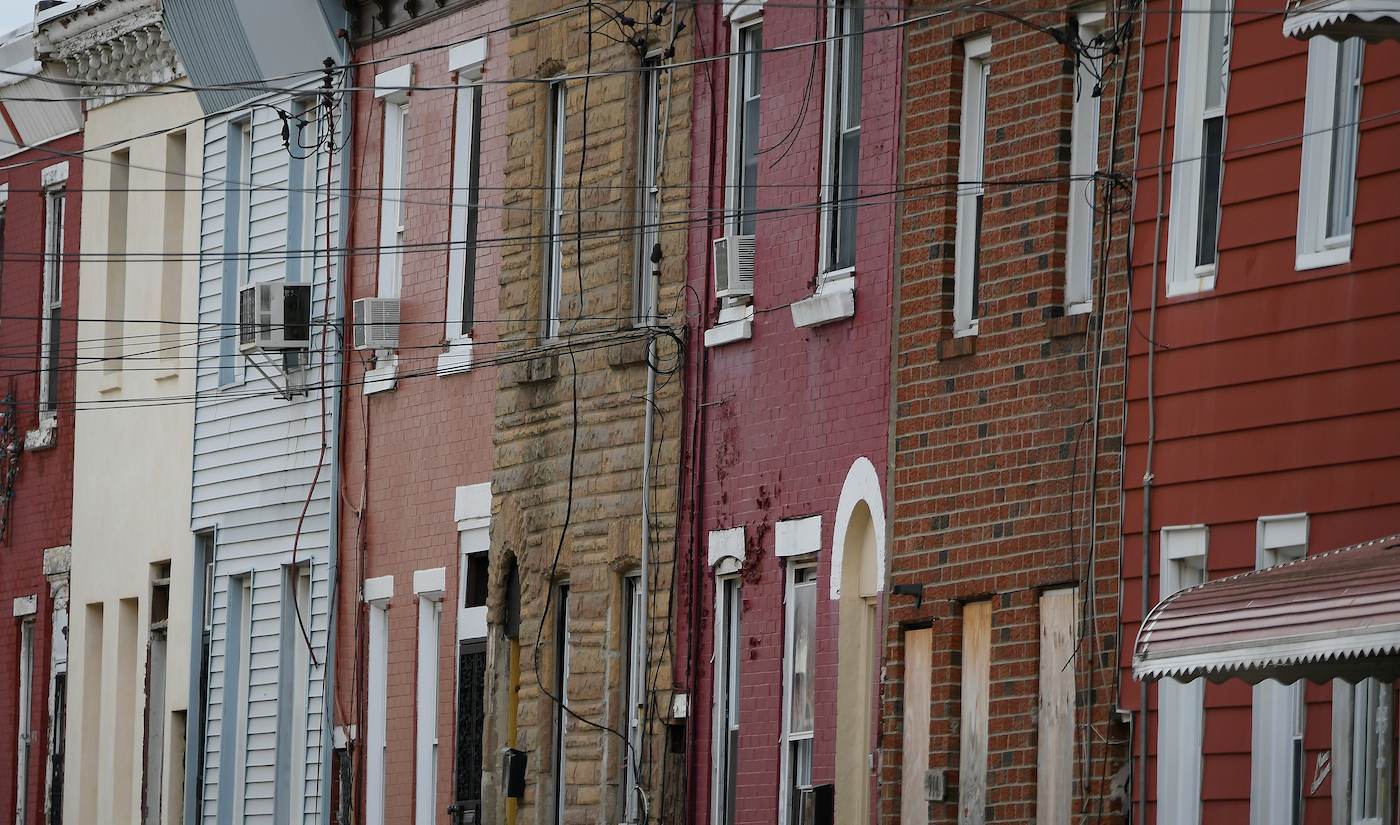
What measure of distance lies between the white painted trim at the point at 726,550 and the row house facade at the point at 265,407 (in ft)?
21.7

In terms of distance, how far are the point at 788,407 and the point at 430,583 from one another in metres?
5.94

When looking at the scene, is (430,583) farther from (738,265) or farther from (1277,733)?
(1277,733)

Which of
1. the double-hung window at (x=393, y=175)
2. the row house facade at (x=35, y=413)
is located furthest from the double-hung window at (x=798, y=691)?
the row house facade at (x=35, y=413)

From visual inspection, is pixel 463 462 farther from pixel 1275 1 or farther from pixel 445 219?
pixel 1275 1

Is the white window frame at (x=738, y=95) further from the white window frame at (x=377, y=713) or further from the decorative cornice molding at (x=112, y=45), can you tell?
the decorative cornice molding at (x=112, y=45)

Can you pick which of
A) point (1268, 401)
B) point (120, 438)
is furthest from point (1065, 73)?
point (120, 438)

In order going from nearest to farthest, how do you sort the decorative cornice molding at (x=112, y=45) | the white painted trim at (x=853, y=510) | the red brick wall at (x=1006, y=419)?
the red brick wall at (x=1006, y=419) < the white painted trim at (x=853, y=510) < the decorative cornice molding at (x=112, y=45)

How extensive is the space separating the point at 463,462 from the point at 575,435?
2048mm

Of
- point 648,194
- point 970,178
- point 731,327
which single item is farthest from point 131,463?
point 970,178

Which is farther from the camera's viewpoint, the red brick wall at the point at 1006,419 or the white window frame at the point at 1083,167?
the white window frame at the point at 1083,167

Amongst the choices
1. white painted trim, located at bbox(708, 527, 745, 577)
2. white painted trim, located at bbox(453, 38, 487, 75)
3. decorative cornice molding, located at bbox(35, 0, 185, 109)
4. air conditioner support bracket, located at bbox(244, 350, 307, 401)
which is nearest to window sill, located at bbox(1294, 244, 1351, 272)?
white painted trim, located at bbox(708, 527, 745, 577)

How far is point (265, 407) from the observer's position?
30625 millimetres

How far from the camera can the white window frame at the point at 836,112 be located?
22.3 meters

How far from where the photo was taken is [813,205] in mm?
22484
